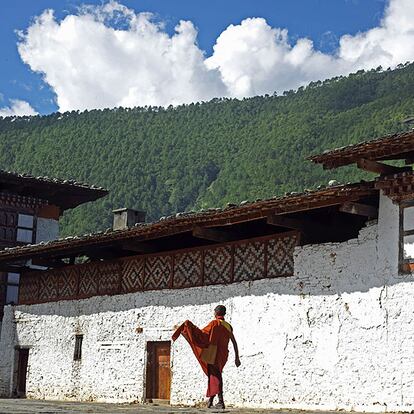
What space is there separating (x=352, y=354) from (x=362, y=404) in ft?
2.47

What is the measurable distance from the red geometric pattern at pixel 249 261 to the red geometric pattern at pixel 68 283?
5.31m

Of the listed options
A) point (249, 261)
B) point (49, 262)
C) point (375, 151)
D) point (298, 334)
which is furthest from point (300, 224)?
point (49, 262)

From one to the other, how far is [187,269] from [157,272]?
95 cm

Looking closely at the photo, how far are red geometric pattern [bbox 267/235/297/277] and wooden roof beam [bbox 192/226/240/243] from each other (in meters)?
1.06

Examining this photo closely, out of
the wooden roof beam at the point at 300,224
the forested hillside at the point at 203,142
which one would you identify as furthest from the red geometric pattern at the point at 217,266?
the forested hillside at the point at 203,142

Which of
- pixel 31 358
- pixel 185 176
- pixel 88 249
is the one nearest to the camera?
pixel 88 249

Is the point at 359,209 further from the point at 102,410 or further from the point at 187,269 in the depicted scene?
the point at 102,410

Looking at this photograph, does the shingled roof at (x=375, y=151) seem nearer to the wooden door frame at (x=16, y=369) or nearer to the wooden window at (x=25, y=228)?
the wooden door frame at (x=16, y=369)

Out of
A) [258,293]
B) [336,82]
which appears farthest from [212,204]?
[258,293]

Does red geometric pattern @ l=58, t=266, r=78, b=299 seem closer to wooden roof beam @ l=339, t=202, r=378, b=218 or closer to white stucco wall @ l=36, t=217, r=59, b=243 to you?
white stucco wall @ l=36, t=217, r=59, b=243

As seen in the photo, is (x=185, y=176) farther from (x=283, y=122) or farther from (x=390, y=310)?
(x=390, y=310)

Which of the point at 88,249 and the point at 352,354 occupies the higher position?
the point at 88,249

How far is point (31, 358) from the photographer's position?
62.3 ft

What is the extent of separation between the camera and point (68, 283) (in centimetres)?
1844
